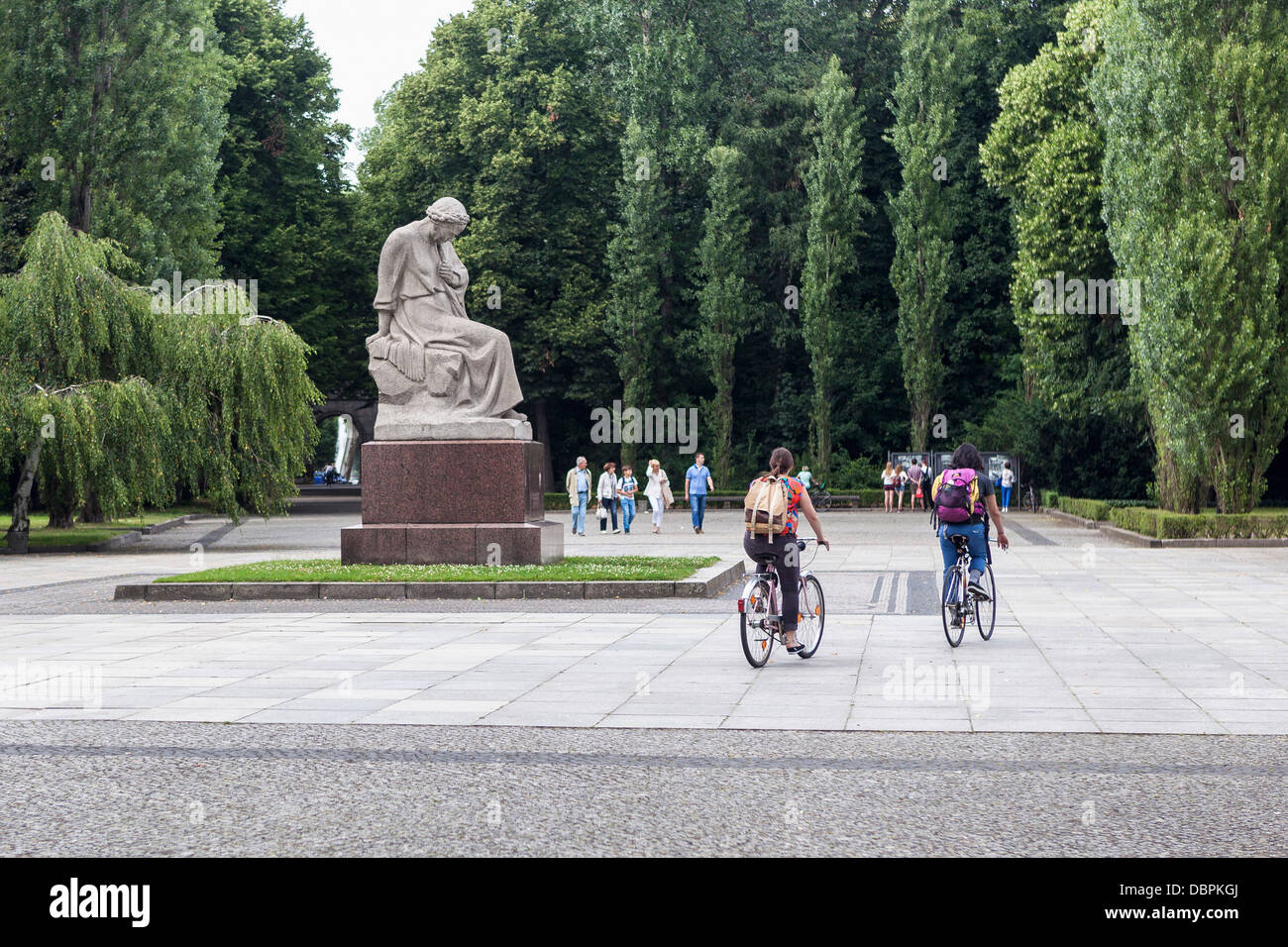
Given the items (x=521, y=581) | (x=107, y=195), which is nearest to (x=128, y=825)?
(x=521, y=581)

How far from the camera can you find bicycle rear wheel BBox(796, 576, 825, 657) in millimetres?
11016

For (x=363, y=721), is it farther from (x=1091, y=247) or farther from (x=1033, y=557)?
(x=1091, y=247)

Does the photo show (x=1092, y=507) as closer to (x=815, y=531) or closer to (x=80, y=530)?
(x=80, y=530)

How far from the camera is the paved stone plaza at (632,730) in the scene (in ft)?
19.0

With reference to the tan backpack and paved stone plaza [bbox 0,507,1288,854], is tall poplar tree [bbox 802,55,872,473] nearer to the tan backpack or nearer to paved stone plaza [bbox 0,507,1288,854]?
paved stone plaza [bbox 0,507,1288,854]

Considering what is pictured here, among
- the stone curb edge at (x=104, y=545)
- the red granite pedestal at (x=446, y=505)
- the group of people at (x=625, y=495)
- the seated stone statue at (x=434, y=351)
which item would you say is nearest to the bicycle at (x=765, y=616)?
the red granite pedestal at (x=446, y=505)

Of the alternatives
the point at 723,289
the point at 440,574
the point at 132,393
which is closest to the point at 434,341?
the point at 440,574

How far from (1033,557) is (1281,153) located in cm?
1164

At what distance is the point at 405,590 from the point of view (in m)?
16.1

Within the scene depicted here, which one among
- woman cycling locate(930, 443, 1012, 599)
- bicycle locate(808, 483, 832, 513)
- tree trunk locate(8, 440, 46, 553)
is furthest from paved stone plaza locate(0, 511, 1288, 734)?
bicycle locate(808, 483, 832, 513)

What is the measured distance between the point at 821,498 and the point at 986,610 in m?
35.8

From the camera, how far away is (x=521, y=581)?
16094 mm

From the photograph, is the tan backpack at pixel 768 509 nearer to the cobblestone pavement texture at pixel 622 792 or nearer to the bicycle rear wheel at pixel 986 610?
the bicycle rear wheel at pixel 986 610

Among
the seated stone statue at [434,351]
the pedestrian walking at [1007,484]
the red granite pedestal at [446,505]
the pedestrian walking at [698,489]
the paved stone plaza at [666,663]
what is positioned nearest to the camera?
the paved stone plaza at [666,663]
